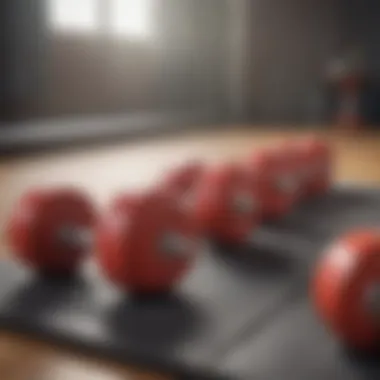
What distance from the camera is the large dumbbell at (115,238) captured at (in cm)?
96

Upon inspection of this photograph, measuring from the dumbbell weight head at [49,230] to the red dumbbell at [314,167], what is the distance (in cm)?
81

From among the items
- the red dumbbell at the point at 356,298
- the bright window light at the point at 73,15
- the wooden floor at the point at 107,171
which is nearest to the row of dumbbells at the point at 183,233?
the red dumbbell at the point at 356,298

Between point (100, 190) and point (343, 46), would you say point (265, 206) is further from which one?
point (343, 46)

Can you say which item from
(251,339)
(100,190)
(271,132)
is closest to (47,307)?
(251,339)

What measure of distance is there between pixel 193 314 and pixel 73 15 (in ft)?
11.7

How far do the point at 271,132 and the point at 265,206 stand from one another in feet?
10.3

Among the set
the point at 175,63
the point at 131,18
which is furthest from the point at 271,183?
the point at 175,63

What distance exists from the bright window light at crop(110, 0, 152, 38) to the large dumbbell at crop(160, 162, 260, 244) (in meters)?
3.39

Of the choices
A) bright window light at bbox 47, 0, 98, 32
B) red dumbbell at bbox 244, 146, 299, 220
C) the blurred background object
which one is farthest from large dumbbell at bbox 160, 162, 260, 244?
bright window light at bbox 47, 0, 98, 32

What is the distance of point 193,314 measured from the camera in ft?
3.00

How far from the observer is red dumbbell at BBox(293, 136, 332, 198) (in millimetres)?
1789

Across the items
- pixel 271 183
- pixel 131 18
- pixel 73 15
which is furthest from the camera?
pixel 131 18

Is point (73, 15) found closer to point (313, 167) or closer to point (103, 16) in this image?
point (103, 16)

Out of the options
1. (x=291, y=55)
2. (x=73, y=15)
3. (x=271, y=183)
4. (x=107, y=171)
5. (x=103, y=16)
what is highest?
(x=291, y=55)
